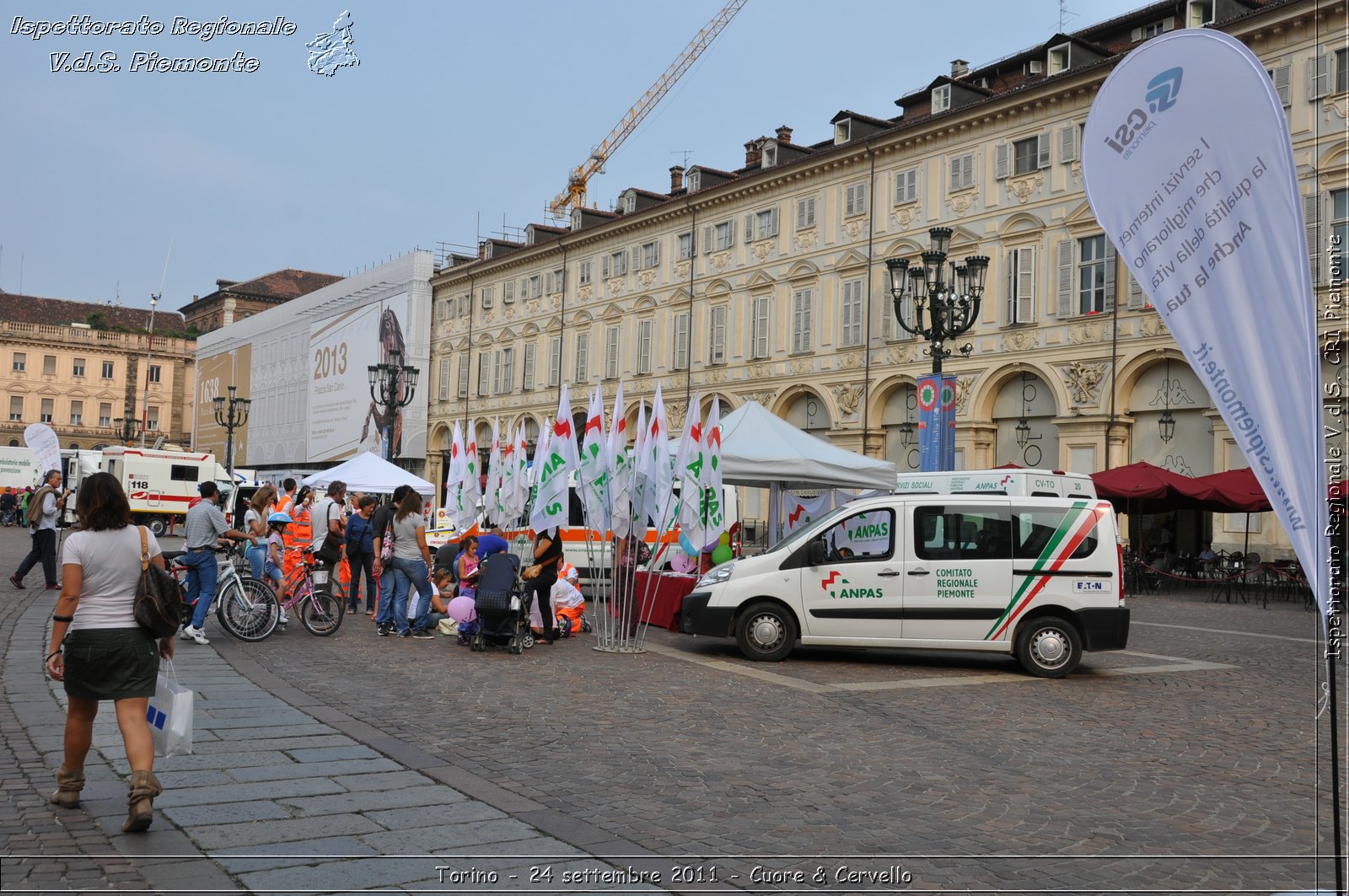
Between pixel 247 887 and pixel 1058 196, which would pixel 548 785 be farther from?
pixel 1058 196

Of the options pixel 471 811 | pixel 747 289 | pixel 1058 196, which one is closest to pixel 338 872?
pixel 471 811

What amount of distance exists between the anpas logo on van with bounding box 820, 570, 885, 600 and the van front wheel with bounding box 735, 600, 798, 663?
52cm

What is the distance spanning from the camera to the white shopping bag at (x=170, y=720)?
591 cm

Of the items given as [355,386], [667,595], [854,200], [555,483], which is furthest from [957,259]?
[355,386]

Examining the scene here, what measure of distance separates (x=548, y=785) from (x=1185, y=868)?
10.7 ft

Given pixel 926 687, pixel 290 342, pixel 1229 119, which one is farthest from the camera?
pixel 290 342

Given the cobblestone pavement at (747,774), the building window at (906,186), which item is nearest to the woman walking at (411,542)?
the cobblestone pavement at (747,774)

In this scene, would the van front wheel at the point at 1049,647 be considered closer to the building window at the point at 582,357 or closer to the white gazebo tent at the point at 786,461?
the white gazebo tent at the point at 786,461

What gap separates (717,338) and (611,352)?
6450 millimetres

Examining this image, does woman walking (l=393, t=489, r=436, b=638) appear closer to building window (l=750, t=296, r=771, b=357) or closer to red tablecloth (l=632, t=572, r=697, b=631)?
red tablecloth (l=632, t=572, r=697, b=631)

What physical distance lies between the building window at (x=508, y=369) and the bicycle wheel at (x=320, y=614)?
134 ft

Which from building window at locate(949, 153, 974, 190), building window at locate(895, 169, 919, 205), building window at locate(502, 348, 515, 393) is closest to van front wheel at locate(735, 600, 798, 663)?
building window at locate(949, 153, 974, 190)

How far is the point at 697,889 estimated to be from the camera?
5109 mm

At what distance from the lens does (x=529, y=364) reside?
54.1 meters
